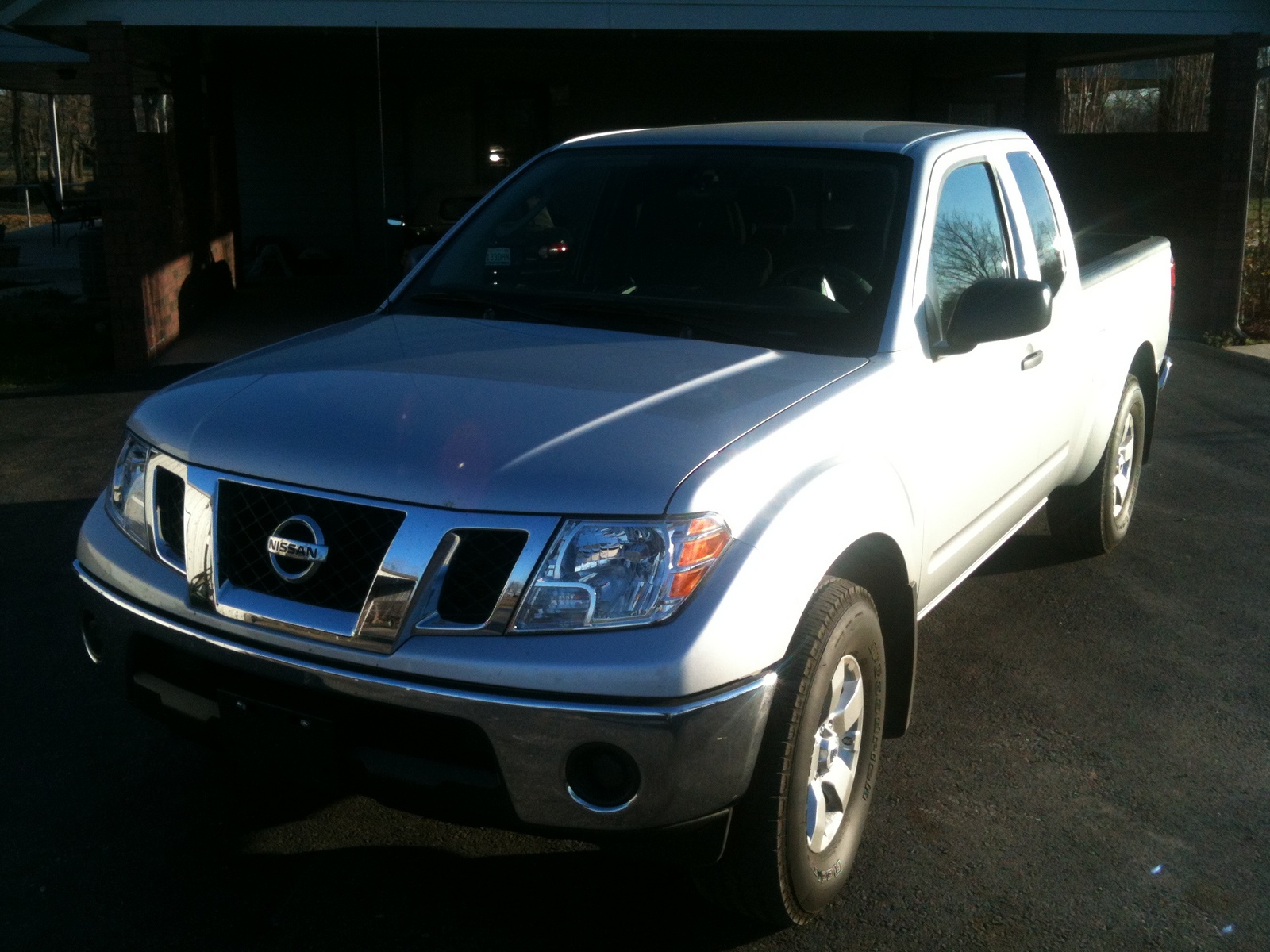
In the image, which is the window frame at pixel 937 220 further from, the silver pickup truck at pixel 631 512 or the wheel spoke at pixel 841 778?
the wheel spoke at pixel 841 778

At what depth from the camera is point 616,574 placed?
8.72 feet

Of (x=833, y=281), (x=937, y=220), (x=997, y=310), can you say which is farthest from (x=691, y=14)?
(x=997, y=310)

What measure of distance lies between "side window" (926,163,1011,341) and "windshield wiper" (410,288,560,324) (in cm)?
114

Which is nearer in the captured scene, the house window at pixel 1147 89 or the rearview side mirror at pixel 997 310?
the rearview side mirror at pixel 997 310

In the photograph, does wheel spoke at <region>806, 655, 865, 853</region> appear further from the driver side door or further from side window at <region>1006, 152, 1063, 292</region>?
side window at <region>1006, 152, 1063, 292</region>

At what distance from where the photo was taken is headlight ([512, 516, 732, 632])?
104 inches

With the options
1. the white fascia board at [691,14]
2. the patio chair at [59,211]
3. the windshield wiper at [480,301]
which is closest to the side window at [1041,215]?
the windshield wiper at [480,301]

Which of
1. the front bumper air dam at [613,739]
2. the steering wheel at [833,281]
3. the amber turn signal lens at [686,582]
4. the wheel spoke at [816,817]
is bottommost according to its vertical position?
the wheel spoke at [816,817]

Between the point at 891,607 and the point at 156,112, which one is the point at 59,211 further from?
the point at 891,607

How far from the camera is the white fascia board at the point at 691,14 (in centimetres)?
1088

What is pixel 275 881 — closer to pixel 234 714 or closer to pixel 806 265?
pixel 234 714

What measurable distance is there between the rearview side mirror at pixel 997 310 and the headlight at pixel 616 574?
1.41 m

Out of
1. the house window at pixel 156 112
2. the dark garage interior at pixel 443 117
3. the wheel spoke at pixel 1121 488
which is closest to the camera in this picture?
the wheel spoke at pixel 1121 488

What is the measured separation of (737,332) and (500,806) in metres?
1.62
